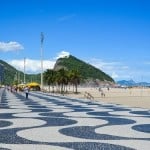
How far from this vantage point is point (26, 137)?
11844 millimetres

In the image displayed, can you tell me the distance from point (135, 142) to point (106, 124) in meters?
4.60

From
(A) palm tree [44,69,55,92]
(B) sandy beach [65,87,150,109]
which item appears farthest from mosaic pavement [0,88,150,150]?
(A) palm tree [44,69,55,92]

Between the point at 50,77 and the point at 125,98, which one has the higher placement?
the point at 50,77

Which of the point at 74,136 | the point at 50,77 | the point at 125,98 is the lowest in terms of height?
the point at 74,136

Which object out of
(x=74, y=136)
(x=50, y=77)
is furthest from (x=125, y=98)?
(x=50, y=77)

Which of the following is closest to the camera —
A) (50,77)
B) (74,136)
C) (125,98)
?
(74,136)

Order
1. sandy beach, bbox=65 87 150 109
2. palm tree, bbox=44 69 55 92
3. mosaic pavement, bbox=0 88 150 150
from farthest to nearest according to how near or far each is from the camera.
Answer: palm tree, bbox=44 69 55 92 < sandy beach, bbox=65 87 150 109 < mosaic pavement, bbox=0 88 150 150

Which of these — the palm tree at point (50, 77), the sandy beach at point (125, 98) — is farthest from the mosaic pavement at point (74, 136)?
the palm tree at point (50, 77)

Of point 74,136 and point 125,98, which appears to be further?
point 125,98

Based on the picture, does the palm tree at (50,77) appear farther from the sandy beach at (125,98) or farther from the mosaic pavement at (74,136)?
the mosaic pavement at (74,136)

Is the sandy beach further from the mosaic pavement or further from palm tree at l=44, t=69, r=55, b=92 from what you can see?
palm tree at l=44, t=69, r=55, b=92

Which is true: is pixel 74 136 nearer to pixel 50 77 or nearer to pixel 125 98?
pixel 125 98

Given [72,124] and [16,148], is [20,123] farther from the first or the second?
[16,148]

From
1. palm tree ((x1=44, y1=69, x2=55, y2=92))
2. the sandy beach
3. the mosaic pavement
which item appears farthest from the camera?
palm tree ((x1=44, y1=69, x2=55, y2=92))
